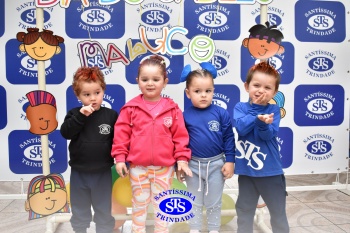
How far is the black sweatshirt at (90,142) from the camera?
1735 mm

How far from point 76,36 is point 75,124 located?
1061 mm

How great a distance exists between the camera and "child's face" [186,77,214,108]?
5.88ft

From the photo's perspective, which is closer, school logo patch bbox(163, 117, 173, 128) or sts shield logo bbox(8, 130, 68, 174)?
school logo patch bbox(163, 117, 173, 128)

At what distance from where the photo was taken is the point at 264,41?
204cm

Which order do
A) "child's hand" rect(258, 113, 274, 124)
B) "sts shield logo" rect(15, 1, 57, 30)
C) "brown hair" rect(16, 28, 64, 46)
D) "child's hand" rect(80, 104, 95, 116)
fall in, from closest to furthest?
"child's hand" rect(258, 113, 274, 124) < "child's hand" rect(80, 104, 95, 116) < "brown hair" rect(16, 28, 64, 46) < "sts shield logo" rect(15, 1, 57, 30)

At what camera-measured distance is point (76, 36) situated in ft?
8.30

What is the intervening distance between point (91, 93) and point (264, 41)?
1.03m

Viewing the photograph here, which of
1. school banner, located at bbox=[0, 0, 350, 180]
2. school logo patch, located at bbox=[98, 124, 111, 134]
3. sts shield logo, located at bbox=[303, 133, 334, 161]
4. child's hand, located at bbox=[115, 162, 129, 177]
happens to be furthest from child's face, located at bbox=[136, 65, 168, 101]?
sts shield logo, located at bbox=[303, 133, 334, 161]

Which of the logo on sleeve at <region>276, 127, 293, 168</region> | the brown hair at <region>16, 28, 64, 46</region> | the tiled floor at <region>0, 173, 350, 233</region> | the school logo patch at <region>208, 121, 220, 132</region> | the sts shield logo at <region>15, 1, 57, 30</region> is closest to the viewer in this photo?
the school logo patch at <region>208, 121, 220, 132</region>

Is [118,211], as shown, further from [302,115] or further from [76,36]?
[302,115]

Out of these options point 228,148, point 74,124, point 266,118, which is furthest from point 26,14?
point 266,118

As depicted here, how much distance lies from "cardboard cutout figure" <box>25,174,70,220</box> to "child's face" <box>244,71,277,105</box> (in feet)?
3.81

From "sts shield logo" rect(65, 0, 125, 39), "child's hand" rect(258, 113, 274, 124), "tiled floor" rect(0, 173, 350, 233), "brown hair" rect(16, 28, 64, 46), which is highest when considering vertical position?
"sts shield logo" rect(65, 0, 125, 39)

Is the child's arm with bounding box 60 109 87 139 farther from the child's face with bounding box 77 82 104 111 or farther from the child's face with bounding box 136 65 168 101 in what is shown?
the child's face with bounding box 136 65 168 101
